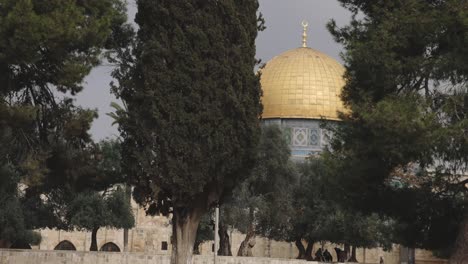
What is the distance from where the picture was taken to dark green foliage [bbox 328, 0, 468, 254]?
13680 millimetres

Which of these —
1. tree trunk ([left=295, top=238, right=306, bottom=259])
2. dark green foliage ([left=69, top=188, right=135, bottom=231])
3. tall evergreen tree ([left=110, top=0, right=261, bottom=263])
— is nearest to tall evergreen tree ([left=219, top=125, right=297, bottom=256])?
tree trunk ([left=295, top=238, right=306, bottom=259])

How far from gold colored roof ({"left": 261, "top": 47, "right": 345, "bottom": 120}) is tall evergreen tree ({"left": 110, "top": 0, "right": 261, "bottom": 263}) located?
102ft

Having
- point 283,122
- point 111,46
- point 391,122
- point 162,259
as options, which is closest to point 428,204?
point 391,122

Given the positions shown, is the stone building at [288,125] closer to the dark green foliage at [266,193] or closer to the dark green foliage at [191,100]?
the dark green foliage at [266,193]

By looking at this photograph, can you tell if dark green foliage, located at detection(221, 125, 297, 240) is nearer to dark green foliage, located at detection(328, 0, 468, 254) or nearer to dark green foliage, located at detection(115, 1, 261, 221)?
dark green foliage, located at detection(115, 1, 261, 221)

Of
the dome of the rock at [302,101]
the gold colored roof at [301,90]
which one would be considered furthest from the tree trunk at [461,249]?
the dome of the rock at [302,101]

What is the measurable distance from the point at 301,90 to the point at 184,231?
32.5m

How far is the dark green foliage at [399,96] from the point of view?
1368 centimetres

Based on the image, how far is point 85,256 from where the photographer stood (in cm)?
2347

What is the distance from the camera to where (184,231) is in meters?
18.3

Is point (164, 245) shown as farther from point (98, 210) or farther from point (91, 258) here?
point (91, 258)

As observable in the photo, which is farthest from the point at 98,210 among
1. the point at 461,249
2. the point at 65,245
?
the point at 461,249

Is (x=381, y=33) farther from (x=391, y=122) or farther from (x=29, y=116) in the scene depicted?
(x=29, y=116)

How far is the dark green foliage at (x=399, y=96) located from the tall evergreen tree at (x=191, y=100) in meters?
2.15
